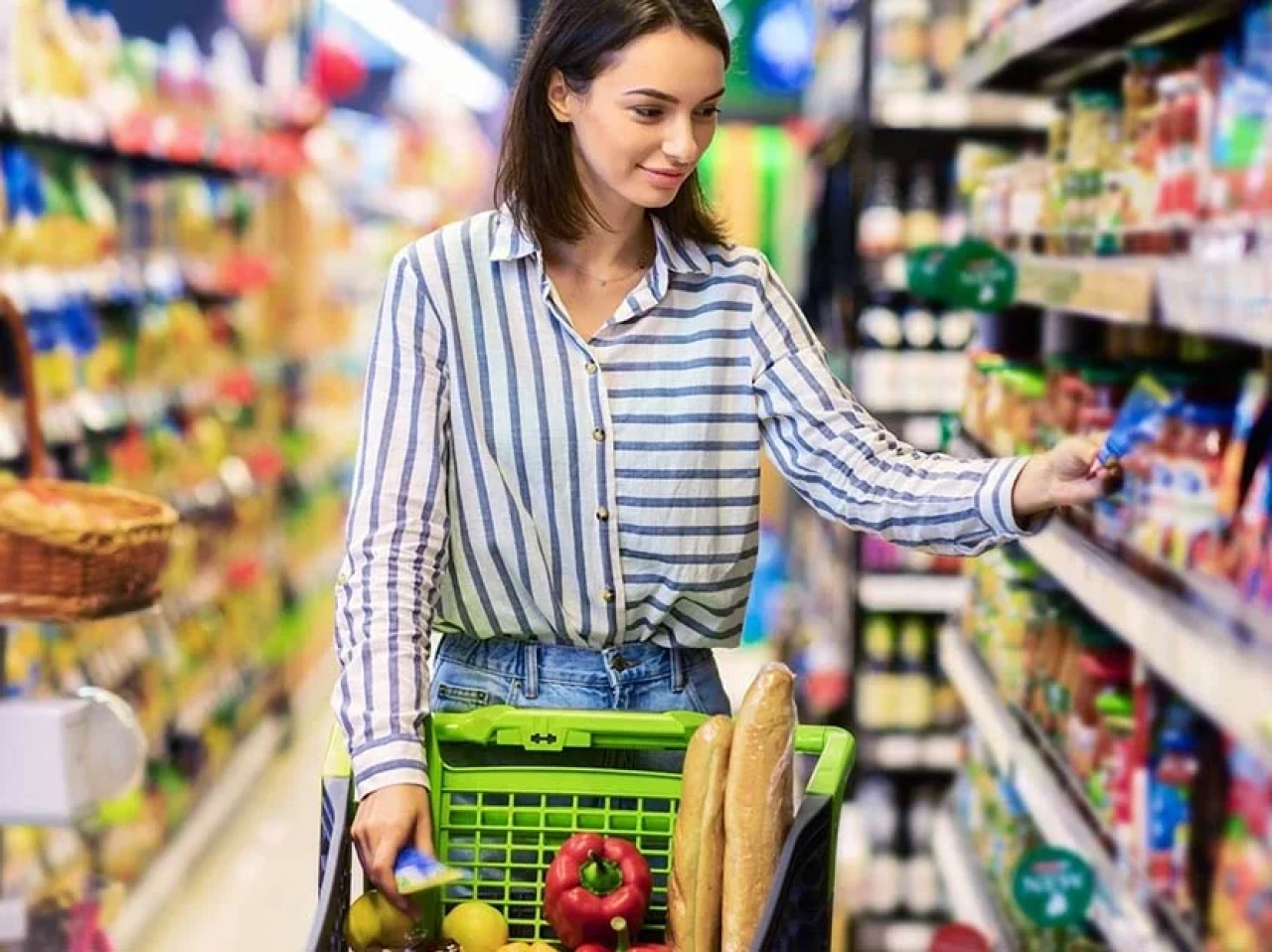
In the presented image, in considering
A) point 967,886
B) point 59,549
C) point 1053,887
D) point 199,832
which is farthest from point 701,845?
point 199,832

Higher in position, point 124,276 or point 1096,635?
point 124,276

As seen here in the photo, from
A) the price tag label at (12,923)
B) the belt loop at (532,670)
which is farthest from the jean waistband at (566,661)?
the price tag label at (12,923)

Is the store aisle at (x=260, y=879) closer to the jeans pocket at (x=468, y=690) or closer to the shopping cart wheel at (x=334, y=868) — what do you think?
the jeans pocket at (x=468, y=690)

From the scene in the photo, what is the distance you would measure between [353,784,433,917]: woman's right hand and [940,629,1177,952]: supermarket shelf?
1036 millimetres

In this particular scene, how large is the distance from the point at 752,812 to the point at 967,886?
2492 millimetres

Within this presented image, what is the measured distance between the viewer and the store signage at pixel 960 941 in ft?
9.84

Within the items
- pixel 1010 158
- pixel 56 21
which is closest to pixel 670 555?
pixel 1010 158

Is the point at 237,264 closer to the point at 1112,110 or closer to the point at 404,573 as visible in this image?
the point at 1112,110

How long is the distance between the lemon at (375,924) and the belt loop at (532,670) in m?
0.35

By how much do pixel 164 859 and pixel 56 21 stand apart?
2.28 m

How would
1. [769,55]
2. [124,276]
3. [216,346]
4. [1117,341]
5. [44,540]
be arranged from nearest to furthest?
1. [44,540]
2. [1117,341]
3. [124,276]
4. [216,346]
5. [769,55]

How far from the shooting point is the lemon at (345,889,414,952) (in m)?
1.87

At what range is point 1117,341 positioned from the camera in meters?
3.74

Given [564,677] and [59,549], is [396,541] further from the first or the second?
[59,549]
